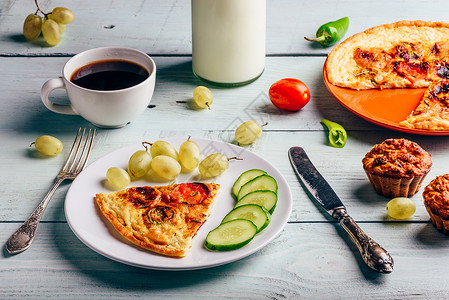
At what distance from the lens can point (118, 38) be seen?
2.65m

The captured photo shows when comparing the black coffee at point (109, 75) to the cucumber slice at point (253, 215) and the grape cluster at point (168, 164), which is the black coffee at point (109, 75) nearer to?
the grape cluster at point (168, 164)

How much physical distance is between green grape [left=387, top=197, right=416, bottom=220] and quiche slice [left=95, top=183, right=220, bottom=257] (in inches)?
21.8

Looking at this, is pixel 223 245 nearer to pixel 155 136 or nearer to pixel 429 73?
pixel 155 136

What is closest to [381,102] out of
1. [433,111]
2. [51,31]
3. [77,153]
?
[433,111]

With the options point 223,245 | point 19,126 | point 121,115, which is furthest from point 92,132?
point 223,245

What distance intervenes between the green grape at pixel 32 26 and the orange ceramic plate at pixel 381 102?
140 centimetres

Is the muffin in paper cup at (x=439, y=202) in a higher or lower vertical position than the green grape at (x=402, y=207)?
higher

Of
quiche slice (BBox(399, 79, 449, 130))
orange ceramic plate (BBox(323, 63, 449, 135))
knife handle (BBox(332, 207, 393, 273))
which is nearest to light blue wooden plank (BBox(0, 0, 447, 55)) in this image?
orange ceramic plate (BBox(323, 63, 449, 135))

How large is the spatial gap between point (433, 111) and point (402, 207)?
64 cm

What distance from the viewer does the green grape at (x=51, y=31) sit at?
2.51m

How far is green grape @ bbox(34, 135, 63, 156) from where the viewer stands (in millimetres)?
1896

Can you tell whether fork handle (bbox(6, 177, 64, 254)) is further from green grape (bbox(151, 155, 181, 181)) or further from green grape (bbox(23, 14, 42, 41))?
green grape (bbox(23, 14, 42, 41))

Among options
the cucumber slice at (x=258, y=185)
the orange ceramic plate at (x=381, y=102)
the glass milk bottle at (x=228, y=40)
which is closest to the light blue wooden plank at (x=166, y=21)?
the glass milk bottle at (x=228, y=40)

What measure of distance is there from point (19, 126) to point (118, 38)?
787mm
